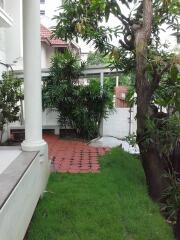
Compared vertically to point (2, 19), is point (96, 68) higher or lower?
lower

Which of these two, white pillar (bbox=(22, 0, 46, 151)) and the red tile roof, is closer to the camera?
white pillar (bbox=(22, 0, 46, 151))

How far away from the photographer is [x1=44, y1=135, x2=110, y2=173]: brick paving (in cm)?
676

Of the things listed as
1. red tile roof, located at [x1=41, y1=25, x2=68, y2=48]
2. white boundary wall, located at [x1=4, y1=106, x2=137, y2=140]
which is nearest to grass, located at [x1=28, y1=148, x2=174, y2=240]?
white boundary wall, located at [x1=4, y1=106, x2=137, y2=140]

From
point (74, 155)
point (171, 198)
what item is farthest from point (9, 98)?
point (171, 198)

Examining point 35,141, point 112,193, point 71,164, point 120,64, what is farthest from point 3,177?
point 120,64

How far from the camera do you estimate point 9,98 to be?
8.53 m

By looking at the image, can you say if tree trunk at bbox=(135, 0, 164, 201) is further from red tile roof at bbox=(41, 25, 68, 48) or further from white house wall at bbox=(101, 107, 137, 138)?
red tile roof at bbox=(41, 25, 68, 48)

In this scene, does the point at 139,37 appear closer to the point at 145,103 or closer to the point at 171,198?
the point at 145,103

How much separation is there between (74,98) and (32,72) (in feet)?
19.0

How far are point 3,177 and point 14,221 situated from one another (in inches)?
22.0

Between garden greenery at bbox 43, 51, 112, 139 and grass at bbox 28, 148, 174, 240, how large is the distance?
4.38 m

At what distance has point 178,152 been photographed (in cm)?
512

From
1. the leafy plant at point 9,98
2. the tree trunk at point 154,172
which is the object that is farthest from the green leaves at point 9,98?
the tree trunk at point 154,172

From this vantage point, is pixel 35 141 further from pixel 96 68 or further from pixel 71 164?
pixel 96 68
